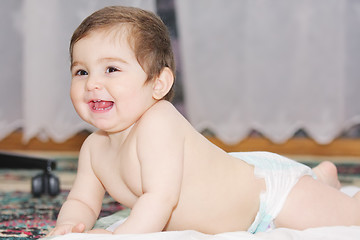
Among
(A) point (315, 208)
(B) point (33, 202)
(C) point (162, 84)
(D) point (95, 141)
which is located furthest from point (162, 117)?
(B) point (33, 202)

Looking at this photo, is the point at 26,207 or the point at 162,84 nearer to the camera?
the point at 162,84

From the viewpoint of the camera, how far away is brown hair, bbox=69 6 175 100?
83 cm

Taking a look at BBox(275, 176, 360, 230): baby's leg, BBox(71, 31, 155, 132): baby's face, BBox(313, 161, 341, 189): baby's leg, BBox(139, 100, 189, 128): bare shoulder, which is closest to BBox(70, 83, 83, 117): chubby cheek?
BBox(71, 31, 155, 132): baby's face

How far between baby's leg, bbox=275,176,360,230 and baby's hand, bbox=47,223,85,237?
0.32 meters

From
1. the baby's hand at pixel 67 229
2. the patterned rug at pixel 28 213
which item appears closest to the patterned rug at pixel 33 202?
the patterned rug at pixel 28 213

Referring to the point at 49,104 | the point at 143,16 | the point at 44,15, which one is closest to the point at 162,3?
the point at 44,15

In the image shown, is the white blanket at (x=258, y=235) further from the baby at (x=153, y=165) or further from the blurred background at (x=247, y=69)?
the blurred background at (x=247, y=69)

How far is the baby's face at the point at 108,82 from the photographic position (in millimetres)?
820

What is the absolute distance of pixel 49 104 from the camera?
2.07m

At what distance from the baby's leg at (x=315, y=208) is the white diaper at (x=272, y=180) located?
0.04ft

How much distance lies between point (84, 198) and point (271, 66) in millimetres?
1206

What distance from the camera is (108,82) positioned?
82 cm

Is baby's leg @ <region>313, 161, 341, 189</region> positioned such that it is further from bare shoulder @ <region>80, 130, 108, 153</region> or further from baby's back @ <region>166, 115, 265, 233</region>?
bare shoulder @ <region>80, 130, 108, 153</region>

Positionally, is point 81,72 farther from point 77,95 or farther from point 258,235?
point 258,235
